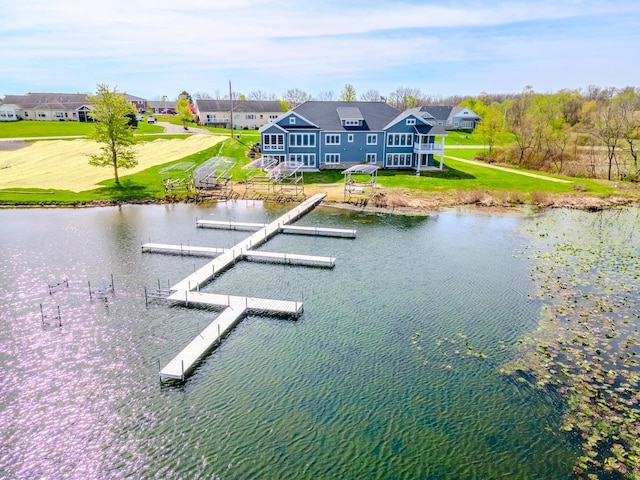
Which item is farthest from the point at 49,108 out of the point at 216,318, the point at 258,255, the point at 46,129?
the point at 216,318

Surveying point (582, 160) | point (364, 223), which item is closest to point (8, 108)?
point (364, 223)

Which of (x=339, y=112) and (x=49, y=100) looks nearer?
(x=339, y=112)

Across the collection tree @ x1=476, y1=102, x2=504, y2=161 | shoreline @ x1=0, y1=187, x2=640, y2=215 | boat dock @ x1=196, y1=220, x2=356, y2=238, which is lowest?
boat dock @ x1=196, y1=220, x2=356, y2=238

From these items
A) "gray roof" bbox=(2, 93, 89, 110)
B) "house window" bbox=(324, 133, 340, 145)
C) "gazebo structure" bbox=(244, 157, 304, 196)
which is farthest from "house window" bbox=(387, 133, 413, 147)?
"gray roof" bbox=(2, 93, 89, 110)

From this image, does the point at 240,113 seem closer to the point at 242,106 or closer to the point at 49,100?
the point at 242,106

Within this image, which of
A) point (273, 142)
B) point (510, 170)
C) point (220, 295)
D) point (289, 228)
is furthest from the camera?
point (510, 170)

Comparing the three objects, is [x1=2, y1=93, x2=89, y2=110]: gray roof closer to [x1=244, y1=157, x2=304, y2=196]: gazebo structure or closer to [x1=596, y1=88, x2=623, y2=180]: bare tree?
[x1=244, y1=157, x2=304, y2=196]: gazebo structure

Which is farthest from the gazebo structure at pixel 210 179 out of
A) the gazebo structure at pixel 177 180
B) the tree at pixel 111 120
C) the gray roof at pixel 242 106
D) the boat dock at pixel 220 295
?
the gray roof at pixel 242 106
